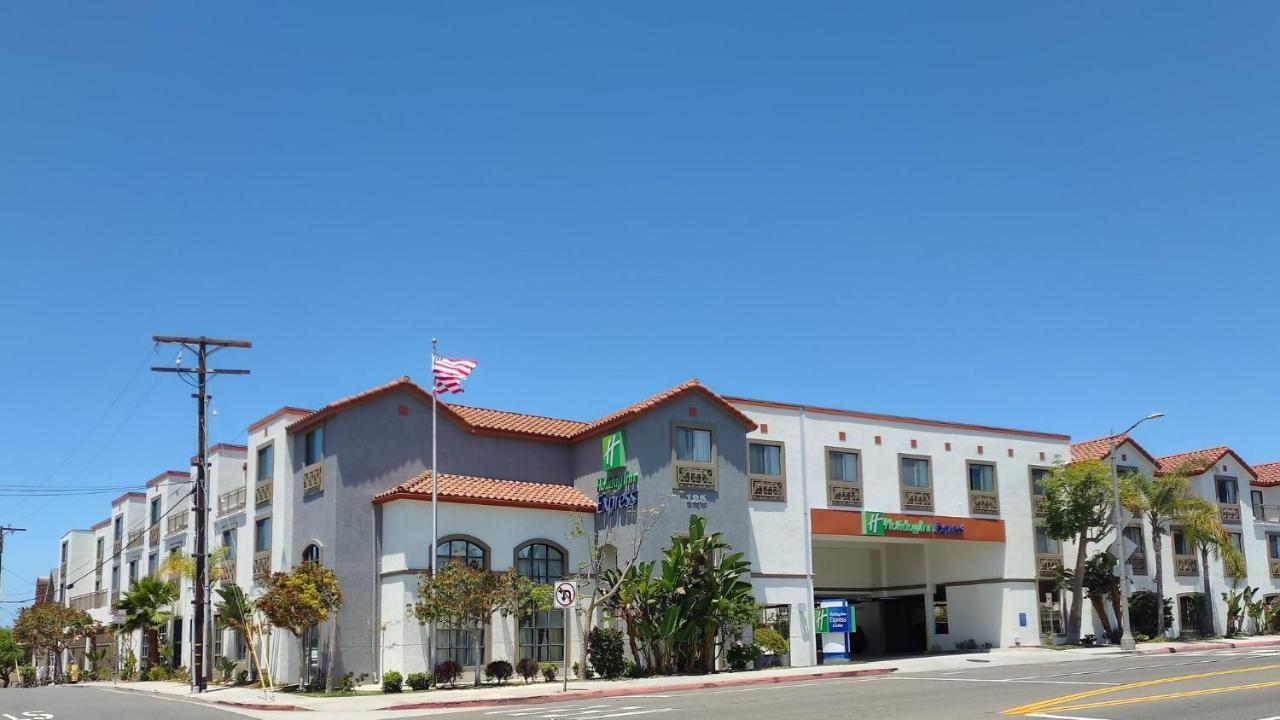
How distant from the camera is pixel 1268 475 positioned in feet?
212

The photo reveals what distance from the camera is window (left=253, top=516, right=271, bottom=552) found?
4009 cm

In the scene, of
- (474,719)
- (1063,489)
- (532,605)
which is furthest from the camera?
(1063,489)

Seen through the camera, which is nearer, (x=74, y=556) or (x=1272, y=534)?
(x=1272, y=534)

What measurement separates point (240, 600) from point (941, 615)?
2888 centimetres

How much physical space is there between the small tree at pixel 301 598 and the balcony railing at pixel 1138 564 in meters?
35.7

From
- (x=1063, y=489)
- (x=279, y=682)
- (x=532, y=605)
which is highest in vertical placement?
(x=1063, y=489)

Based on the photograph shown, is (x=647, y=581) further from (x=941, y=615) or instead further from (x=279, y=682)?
(x=941, y=615)

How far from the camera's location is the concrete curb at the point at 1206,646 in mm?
42031

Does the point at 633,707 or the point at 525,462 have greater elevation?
the point at 525,462

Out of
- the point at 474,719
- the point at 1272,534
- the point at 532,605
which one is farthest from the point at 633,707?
the point at 1272,534

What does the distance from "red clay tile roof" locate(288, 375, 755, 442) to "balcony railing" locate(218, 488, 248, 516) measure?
256 inches

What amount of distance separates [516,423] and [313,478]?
719 centimetres

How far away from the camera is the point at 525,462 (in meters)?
39.9

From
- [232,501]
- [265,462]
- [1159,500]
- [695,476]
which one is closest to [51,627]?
[232,501]
